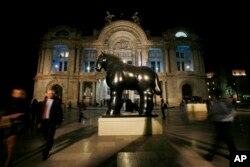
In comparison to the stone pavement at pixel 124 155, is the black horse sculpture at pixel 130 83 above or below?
above

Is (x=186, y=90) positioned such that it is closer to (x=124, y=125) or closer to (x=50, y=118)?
(x=124, y=125)

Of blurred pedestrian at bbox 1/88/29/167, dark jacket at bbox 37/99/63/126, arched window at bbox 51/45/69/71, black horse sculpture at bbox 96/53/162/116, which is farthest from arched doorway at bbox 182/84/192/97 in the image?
blurred pedestrian at bbox 1/88/29/167

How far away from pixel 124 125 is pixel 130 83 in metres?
1.97

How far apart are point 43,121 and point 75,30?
40.3 m

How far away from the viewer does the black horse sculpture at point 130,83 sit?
7348mm

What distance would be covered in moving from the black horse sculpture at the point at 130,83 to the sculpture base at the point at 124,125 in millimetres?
355

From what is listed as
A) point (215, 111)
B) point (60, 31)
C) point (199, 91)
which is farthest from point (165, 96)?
point (215, 111)

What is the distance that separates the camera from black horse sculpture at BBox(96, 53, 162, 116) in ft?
24.1

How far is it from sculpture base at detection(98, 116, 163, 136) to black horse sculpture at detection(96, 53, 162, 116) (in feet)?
1.17

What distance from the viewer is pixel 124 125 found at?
710 centimetres

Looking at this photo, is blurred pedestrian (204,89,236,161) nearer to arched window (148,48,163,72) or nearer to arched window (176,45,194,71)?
arched window (148,48,163,72)

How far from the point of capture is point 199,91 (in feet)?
125

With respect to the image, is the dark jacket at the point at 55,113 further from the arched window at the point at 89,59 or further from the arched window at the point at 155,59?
the arched window at the point at 155,59

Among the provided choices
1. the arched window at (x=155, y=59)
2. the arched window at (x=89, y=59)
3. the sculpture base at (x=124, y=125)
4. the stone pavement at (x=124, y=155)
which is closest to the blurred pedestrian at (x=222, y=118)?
the stone pavement at (x=124, y=155)
